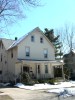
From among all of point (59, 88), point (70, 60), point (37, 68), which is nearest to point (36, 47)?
point (37, 68)

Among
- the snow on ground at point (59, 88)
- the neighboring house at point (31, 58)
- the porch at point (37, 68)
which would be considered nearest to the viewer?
the snow on ground at point (59, 88)

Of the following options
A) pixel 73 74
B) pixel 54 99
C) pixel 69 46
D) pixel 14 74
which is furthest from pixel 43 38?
pixel 54 99

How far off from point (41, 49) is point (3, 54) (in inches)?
322

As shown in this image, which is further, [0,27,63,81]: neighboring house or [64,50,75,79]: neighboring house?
[64,50,75,79]: neighboring house

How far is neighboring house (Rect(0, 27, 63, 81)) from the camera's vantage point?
3394cm

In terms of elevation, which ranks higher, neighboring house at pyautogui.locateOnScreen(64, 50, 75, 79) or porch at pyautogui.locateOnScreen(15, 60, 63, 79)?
neighboring house at pyautogui.locateOnScreen(64, 50, 75, 79)

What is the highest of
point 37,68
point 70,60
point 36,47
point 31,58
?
point 36,47

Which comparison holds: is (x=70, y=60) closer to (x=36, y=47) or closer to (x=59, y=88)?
(x=36, y=47)

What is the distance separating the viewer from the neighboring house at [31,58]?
33938mm

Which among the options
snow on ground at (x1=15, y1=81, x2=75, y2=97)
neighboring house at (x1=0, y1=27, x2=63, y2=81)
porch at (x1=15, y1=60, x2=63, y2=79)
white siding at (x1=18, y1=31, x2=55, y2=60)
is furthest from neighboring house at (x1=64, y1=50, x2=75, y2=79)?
snow on ground at (x1=15, y1=81, x2=75, y2=97)

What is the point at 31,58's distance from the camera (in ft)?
115

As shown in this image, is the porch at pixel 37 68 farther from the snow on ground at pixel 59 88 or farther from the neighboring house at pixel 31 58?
the snow on ground at pixel 59 88

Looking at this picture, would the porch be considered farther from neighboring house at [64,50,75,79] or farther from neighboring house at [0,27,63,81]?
neighboring house at [64,50,75,79]

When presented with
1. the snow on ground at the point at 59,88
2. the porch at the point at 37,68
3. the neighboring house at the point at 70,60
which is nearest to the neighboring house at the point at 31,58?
the porch at the point at 37,68
